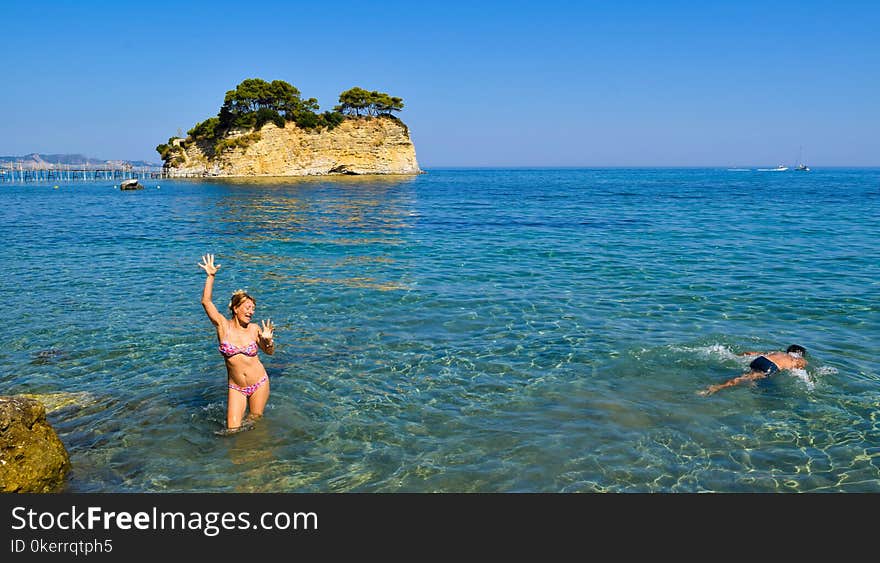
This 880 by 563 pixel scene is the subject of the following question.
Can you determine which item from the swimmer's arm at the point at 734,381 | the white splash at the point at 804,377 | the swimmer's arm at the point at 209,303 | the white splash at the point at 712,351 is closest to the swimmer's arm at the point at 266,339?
the swimmer's arm at the point at 209,303

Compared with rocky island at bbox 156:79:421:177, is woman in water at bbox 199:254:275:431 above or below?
below

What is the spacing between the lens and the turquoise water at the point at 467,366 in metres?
7.37

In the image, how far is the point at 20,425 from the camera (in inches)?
264

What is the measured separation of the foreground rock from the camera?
20.9 feet

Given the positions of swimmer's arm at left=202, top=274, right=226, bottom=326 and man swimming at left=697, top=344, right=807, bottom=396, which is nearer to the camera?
swimmer's arm at left=202, top=274, right=226, bottom=326

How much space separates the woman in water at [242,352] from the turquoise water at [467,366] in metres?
0.36

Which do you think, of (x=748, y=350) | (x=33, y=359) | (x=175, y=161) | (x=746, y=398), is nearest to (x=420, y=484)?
(x=746, y=398)

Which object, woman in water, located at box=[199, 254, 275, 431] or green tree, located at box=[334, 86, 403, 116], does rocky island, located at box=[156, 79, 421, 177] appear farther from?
woman in water, located at box=[199, 254, 275, 431]

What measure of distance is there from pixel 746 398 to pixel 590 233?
21.3m

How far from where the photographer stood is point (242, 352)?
320 inches

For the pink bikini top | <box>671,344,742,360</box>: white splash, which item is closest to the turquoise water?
<box>671,344,742,360</box>: white splash

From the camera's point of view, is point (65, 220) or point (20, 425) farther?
point (65, 220)

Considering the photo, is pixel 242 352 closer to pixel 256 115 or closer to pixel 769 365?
pixel 769 365
